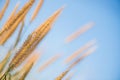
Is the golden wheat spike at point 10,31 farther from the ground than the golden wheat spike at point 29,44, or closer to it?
farther from the ground

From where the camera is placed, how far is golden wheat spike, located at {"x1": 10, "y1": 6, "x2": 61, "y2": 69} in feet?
1.30

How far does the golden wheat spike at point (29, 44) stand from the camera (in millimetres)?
397

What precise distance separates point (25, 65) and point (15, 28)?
0.08m

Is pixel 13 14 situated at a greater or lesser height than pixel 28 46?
greater

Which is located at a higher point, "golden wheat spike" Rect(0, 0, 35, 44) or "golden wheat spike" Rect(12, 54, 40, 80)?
"golden wheat spike" Rect(0, 0, 35, 44)

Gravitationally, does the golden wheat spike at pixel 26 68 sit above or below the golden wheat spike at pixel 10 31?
below

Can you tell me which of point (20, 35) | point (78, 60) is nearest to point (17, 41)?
point (20, 35)

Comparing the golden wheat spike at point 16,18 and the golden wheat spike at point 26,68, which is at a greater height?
the golden wheat spike at point 16,18

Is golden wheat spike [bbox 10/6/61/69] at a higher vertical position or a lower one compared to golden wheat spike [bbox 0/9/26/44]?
lower

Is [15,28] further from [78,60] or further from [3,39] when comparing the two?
[78,60]

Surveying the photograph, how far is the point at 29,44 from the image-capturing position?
0.40 metres

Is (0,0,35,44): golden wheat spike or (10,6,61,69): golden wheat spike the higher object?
(0,0,35,44): golden wheat spike

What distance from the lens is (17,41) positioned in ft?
1.57

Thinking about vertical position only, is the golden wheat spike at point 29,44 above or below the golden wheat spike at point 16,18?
below
